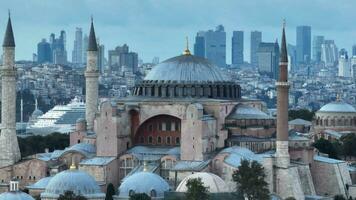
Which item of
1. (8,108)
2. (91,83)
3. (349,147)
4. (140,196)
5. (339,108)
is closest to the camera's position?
(140,196)

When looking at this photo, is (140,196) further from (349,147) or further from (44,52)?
(44,52)

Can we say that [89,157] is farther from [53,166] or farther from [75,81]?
[75,81]

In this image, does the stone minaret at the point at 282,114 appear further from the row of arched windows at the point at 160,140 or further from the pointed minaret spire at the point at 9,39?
the pointed minaret spire at the point at 9,39

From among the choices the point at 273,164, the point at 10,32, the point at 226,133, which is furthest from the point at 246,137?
the point at 10,32

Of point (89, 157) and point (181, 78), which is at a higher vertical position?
point (181, 78)

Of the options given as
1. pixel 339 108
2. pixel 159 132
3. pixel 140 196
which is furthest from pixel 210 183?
pixel 339 108

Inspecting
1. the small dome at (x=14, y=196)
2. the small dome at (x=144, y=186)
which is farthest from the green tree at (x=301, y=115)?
the small dome at (x=14, y=196)

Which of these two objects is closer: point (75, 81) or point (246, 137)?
point (246, 137)

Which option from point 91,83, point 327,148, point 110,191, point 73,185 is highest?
point 91,83
